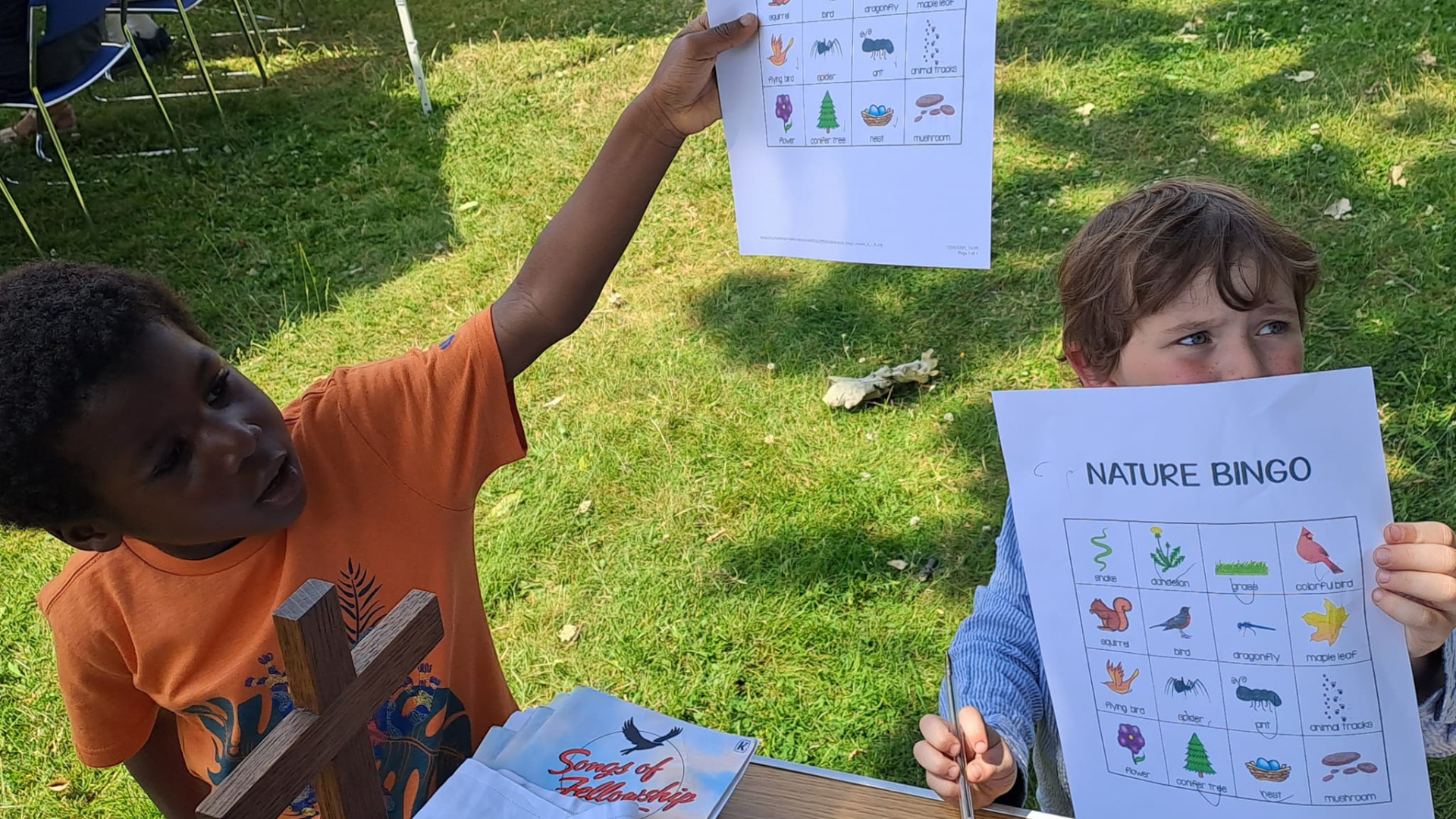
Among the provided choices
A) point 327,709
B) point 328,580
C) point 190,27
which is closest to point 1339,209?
point 328,580

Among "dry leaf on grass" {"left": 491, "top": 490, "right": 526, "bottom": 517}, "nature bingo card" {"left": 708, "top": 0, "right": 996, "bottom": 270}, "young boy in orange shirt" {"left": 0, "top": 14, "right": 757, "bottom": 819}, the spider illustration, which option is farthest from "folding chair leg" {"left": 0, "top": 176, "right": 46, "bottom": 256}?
the spider illustration

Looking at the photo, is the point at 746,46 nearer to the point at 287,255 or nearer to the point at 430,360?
the point at 430,360

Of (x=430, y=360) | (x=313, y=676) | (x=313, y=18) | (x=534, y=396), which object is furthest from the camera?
(x=313, y=18)

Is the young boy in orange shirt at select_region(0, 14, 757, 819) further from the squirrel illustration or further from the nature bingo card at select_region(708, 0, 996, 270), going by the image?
the squirrel illustration

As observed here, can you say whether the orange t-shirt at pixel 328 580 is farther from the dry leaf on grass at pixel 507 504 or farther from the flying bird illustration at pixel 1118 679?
the dry leaf on grass at pixel 507 504

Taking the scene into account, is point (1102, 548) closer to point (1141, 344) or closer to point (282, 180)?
point (1141, 344)

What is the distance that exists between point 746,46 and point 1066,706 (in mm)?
844

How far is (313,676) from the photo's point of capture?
84 centimetres

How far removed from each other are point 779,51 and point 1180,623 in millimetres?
782

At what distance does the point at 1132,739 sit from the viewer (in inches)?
39.0

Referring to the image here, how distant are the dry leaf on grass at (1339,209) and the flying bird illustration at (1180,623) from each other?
312 cm

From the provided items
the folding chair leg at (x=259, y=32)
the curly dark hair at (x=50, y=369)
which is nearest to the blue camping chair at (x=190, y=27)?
the folding chair leg at (x=259, y=32)

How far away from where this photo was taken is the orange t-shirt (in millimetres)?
1299

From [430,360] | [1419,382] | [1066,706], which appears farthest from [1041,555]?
[1419,382]
